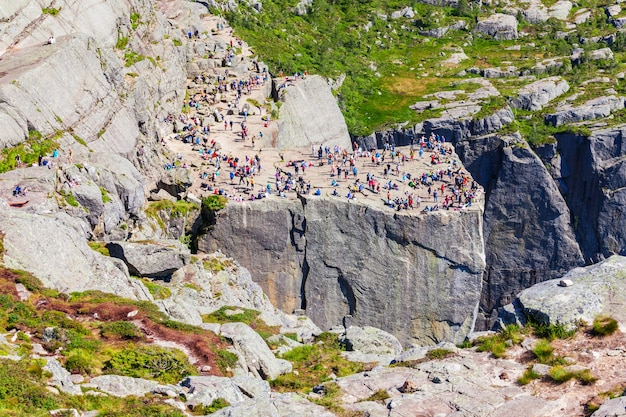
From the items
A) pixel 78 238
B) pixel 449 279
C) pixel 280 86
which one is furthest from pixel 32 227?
pixel 280 86

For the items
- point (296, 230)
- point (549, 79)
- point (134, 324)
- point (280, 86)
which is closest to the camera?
point (134, 324)

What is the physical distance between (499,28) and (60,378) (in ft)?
306

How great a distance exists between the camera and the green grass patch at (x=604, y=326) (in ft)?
77.4

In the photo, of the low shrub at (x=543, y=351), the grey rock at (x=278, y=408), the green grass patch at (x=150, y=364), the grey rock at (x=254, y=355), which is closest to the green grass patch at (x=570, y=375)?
the low shrub at (x=543, y=351)

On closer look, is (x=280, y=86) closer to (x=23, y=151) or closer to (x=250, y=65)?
(x=250, y=65)

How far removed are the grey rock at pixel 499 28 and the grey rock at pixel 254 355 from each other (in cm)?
8190

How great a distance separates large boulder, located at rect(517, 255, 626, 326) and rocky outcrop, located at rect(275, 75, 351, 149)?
43720mm

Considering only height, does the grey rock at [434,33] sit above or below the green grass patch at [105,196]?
above

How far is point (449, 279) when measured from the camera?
58.3 m

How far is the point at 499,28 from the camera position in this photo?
107062 mm

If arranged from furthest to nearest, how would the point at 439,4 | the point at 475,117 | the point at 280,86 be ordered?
the point at 439,4 → the point at 475,117 → the point at 280,86

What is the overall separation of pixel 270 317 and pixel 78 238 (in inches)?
456

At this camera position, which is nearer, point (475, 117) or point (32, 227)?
point (32, 227)

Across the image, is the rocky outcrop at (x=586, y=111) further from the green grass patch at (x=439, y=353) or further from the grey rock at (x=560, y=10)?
the green grass patch at (x=439, y=353)
